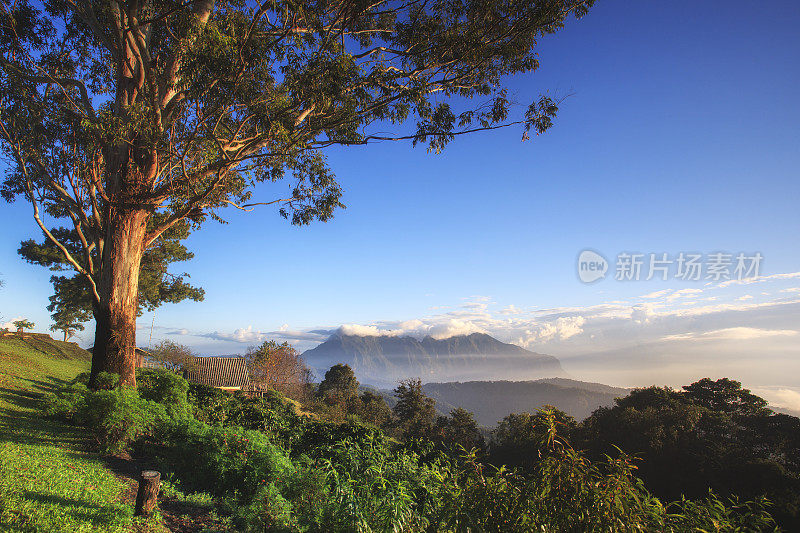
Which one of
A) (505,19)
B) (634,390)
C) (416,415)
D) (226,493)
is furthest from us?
(416,415)

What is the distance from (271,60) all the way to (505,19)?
548 centimetres

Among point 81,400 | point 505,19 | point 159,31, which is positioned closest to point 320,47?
point 505,19

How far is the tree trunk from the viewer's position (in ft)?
30.2

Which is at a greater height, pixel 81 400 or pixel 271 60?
pixel 271 60

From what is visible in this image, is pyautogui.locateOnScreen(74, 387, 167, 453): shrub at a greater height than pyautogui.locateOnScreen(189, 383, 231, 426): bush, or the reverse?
pyautogui.locateOnScreen(74, 387, 167, 453): shrub

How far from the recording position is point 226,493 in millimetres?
5352

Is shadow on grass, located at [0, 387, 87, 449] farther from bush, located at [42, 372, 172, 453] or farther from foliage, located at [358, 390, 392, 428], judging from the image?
foliage, located at [358, 390, 392, 428]

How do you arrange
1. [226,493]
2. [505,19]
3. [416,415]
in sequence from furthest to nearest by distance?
[416,415]
[505,19]
[226,493]

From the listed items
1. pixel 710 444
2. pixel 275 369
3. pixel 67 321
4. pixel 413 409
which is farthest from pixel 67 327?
pixel 710 444

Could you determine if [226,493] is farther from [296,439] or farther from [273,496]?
[296,439]

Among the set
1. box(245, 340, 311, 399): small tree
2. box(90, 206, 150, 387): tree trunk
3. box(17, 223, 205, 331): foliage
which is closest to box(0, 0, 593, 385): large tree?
box(90, 206, 150, 387): tree trunk

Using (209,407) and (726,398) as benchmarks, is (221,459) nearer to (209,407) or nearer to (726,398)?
(209,407)

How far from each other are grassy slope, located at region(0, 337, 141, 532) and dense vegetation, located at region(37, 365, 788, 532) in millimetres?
Result: 535

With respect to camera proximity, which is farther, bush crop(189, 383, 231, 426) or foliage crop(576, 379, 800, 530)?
foliage crop(576, 379, 800, 530)
